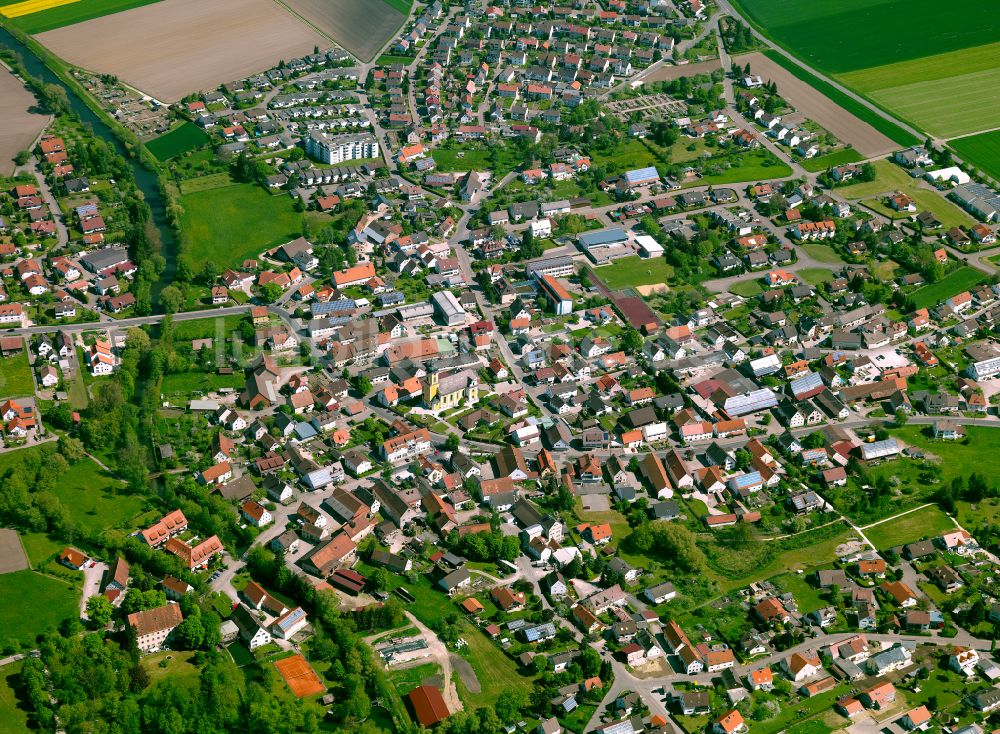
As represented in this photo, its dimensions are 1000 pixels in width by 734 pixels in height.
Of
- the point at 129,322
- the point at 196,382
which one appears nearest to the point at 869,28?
the point at 129,322

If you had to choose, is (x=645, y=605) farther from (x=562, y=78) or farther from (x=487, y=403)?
(x=562, y=78)

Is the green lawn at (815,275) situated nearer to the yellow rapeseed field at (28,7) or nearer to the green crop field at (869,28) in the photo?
the green crop field at (869,28)

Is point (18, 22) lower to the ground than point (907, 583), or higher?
higher

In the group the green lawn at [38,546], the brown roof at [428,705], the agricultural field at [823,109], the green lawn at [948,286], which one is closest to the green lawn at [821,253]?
the green lawn at [948,286]

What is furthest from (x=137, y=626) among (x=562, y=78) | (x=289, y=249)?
(x=562, y=78)

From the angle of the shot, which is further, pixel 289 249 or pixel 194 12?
pixel 194 12

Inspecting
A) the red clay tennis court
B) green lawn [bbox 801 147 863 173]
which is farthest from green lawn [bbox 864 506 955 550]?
green lawn [bbox 801 147 863 173]
